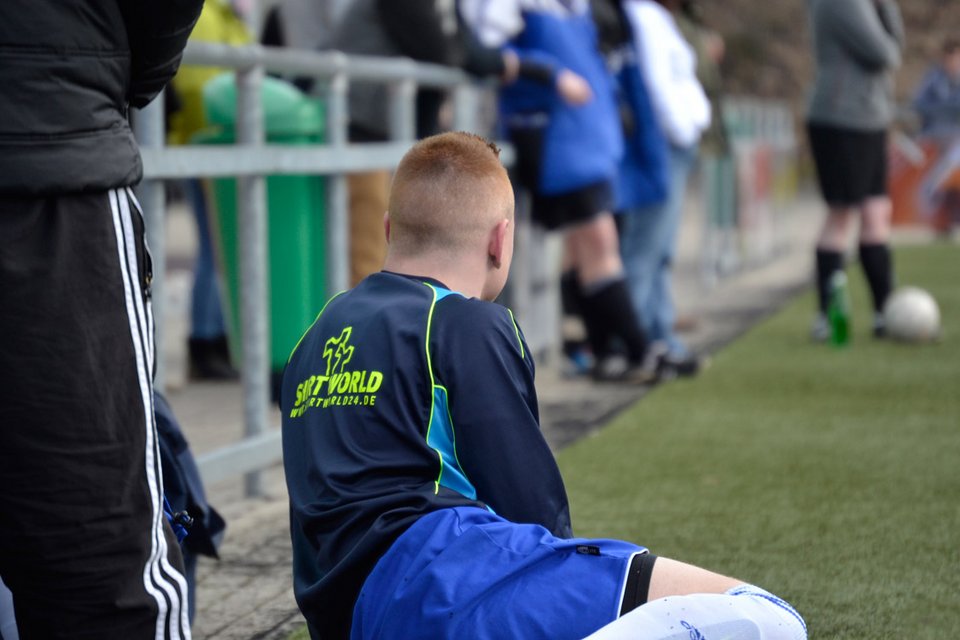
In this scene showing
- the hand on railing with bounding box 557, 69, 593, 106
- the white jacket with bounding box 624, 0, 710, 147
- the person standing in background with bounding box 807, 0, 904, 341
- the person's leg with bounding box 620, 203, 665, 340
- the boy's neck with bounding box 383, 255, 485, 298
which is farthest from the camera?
the person standing in background with bounding box 807, 0, 904, 341

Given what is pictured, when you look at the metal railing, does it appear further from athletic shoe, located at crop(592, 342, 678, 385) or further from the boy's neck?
athletic shoe, located at crop(592, 342, 678, 385)

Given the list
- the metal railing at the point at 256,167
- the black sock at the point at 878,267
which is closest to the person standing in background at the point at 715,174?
the black sock at the point at 878,267

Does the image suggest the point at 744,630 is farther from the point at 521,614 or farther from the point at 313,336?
the point at 313,336

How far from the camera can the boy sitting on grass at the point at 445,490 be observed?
2.49 meters

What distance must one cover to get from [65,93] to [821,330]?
6.81 meters

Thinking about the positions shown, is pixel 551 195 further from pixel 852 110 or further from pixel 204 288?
pixel 852 110

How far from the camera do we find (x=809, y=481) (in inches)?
197

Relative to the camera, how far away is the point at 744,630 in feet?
8.15

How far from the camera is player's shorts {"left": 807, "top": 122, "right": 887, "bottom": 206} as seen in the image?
27.2 ft

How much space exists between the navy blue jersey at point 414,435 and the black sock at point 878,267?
6264mm

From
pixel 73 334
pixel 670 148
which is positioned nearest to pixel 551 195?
pixel 670 148

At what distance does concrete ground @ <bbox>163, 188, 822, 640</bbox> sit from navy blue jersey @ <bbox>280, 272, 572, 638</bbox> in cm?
94

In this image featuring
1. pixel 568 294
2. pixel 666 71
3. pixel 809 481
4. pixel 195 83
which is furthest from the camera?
pixel 568 294

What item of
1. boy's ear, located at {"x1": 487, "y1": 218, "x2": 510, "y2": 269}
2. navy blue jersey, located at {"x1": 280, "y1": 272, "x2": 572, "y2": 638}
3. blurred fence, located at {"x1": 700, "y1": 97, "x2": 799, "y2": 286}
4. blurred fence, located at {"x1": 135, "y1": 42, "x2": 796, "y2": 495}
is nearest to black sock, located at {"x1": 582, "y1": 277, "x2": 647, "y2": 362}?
blurred fence, located at {"x1": 135, "y1": 42, "x2": 796, "y2": 495}
